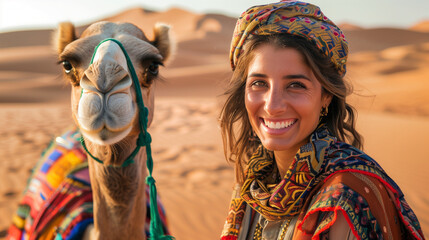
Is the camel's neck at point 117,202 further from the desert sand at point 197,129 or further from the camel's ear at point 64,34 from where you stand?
the camel's ear at point 64,34

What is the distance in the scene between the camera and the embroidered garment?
1292 mm

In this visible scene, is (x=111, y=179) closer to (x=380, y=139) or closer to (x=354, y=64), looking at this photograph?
(x=380, y=139)

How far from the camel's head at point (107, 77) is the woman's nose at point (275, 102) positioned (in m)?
0.72

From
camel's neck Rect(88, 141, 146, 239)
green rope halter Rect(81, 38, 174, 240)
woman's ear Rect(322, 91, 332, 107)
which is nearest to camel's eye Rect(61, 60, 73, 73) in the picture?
green rope halter Rect(81, 38, 174, 240)

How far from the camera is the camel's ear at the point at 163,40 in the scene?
2596mm

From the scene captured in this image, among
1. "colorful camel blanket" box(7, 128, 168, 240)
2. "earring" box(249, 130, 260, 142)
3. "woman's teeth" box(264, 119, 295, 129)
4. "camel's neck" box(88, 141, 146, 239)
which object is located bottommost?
"colorful camel blanket" box(7, 128, 168, 240)

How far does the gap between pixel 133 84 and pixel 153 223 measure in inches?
34.1

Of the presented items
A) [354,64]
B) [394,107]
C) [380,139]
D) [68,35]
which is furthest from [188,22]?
[68,35]

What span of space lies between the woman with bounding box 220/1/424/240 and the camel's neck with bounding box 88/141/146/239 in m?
0.75

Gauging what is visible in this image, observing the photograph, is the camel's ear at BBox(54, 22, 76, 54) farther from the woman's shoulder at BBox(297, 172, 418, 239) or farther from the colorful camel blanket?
the woman's shoulder at BBox(297, 172, 418, 239)

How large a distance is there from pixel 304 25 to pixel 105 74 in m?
0.98

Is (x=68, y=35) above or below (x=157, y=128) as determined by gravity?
above

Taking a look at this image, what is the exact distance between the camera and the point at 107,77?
176cm

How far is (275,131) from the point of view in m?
1.59
